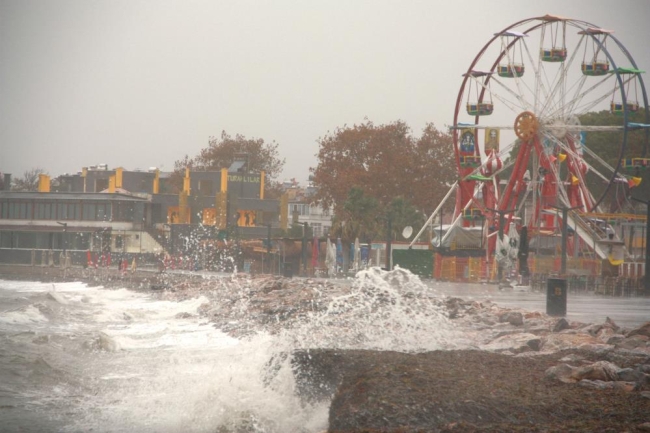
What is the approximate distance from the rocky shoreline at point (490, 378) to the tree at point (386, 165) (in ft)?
142

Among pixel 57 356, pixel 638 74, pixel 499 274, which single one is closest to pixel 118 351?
pixel 57 356

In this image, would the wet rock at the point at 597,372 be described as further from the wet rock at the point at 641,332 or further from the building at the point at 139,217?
the building at the point at 139,217

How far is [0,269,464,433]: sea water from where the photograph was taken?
10727 mm

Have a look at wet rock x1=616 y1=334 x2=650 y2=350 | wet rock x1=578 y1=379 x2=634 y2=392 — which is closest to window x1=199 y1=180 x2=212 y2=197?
wet rock x1=616 y1=334 x2=650 y2=350

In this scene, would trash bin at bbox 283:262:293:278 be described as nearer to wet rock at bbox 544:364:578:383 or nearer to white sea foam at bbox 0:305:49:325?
white sea foam at bbox 0:305:49:325

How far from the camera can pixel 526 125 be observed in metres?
45.3

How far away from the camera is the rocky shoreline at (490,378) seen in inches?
351

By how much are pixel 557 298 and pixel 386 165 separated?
43.4 metres

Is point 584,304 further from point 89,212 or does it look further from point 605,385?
point 89,212

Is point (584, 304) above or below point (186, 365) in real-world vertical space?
above

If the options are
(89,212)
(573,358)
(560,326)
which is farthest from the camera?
(89,212)

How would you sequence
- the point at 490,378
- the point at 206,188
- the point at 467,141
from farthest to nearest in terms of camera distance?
the point at 206,188
the point at 467,141
the point at 490,378

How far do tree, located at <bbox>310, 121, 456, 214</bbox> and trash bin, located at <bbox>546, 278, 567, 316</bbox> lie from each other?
4067 cm

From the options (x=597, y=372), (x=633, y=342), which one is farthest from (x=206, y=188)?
(x=597, y=372)
